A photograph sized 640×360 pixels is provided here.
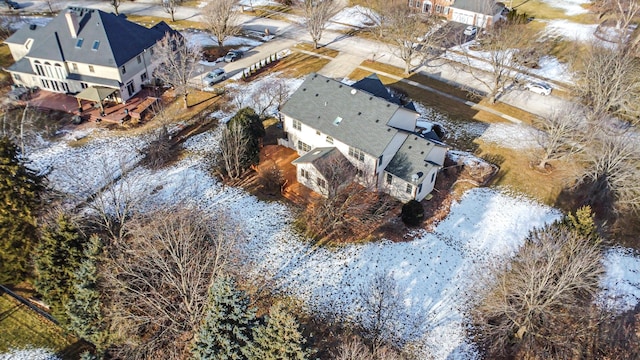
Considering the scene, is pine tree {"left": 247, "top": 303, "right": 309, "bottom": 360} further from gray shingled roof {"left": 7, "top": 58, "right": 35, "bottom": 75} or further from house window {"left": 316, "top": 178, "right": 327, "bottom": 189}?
gray shingled roof {"left": 7, "top": 58, "right": 35, "bottom": 75}

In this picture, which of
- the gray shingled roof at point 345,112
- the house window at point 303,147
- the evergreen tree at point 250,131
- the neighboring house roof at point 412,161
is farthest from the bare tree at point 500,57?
the evergreen tree at point 250,131

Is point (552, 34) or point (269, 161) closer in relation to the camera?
point (269, 161)

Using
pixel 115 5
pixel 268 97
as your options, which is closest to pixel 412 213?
pixel 268 97

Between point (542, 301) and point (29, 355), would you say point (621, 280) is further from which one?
point (29, 355)

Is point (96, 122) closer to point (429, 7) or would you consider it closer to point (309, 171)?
point (309, 171)

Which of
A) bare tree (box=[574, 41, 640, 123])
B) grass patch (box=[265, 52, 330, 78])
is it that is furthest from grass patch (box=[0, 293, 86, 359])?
bare tree (box=[574, 41, 640, 123])

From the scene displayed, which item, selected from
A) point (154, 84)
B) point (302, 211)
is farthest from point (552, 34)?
point (154, 84)

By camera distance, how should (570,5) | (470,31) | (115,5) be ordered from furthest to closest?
1. (570,5)
2. (115,5)
3. (470,31)
